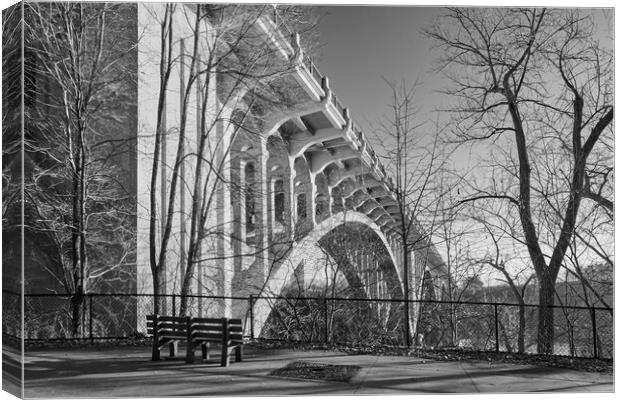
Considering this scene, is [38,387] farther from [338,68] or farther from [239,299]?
[338,68]

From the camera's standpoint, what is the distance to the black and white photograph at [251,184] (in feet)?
24.0

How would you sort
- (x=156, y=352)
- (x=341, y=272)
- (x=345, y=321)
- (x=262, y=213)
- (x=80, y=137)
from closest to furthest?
(x=156, y=352)
(x=80, y=137)
(x=262, y=213)
(x=345, y=321)
(x=341, y=272)

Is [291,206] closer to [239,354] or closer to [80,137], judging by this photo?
[239,354]

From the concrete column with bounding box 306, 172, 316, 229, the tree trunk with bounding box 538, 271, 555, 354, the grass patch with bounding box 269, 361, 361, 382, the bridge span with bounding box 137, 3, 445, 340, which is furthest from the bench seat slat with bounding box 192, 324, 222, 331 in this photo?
the tree trunk with bounding box 538, 271, 555, 354

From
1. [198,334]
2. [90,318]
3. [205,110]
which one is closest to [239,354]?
[198,334]

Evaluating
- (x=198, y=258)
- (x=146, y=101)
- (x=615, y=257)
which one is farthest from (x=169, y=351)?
(x=615, y=257)

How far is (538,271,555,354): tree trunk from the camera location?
7922 millimetres

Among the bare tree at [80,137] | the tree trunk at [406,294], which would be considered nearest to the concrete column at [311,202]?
the tree trunk at [406,294]

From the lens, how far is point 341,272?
37.4 ft

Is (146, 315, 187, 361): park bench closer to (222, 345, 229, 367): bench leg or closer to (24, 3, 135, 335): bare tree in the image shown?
(222, 345, 229, 367): bench leg

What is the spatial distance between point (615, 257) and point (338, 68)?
4.10 meters

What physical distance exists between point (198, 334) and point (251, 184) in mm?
2461

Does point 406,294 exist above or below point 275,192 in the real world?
below

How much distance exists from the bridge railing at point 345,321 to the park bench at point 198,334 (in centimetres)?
85
